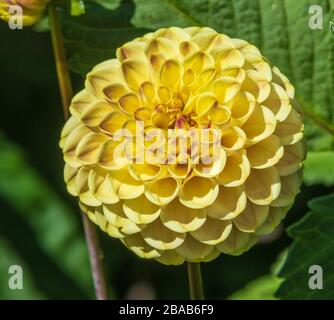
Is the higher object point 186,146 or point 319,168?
point 186,146

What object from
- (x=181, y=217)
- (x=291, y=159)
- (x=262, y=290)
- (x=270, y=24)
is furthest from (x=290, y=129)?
(x=262, y=290)

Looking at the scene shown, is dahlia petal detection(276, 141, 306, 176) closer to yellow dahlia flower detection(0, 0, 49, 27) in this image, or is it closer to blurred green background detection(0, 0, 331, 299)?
yellow dahlia flower detection(0, 0, 49, 27)

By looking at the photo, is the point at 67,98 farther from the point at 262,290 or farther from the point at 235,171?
the point at 262,290

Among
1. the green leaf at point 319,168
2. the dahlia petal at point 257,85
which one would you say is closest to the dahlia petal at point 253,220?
the dahlia petal at point 257,85

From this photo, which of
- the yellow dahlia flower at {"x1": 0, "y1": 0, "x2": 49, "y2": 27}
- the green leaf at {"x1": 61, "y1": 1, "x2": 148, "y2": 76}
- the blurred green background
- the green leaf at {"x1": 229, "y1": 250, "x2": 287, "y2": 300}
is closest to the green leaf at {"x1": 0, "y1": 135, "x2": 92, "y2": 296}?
the blurred green background
